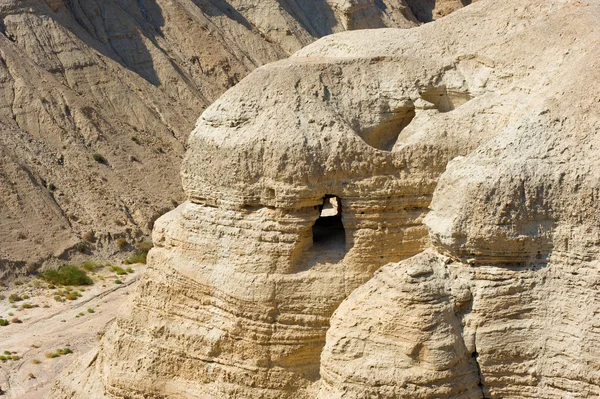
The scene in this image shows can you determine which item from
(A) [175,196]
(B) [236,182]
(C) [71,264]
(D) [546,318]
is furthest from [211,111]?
(A) [175,196]

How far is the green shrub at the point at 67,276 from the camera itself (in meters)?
35.3

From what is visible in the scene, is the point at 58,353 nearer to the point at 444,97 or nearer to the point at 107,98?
the point at 444,97

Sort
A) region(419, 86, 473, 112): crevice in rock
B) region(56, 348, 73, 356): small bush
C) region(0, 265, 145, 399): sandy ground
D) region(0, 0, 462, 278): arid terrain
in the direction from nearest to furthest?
region(419, 86, 473, 112): crevice in rock → region(0, 265, 145, 399): sandy ground → region(56, 348, 73, 356): small bush → region(0, 0, 462, 278): arid terrain

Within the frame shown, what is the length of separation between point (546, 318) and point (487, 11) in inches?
246

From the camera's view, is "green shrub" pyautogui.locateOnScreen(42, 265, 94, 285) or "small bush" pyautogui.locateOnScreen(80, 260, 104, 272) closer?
"green shrub" pyautogui.locateOnScreen(42, 265, 94, 285)

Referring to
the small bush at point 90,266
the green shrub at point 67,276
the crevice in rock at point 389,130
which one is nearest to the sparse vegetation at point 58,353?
the green shrub at point 67,276

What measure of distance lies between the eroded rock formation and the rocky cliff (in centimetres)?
1899

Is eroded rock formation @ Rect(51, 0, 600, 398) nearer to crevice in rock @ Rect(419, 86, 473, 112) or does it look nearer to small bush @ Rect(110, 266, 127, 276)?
crevice in rock @ Rect(419, 86, 473, 112)

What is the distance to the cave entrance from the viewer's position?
18516mm

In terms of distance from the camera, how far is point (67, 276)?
35438 millimetres

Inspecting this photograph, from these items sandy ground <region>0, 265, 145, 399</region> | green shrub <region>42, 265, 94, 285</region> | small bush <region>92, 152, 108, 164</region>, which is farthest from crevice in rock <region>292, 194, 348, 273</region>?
small bush <region>92, 152, 108, 164</region>

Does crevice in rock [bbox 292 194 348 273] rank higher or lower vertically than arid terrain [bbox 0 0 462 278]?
lower

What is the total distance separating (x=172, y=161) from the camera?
148 feet

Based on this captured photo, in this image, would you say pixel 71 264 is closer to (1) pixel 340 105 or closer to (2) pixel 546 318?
(1) pixel 340 105
